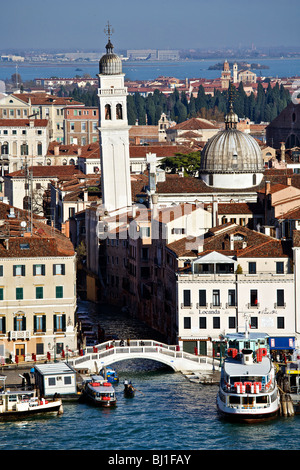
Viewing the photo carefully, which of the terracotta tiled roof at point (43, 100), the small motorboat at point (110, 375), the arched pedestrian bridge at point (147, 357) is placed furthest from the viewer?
the terracotta tiled roof at point (43, 100)

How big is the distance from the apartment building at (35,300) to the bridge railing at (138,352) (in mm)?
782

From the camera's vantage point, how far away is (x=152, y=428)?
124 ft

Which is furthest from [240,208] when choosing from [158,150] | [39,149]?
[39,149]

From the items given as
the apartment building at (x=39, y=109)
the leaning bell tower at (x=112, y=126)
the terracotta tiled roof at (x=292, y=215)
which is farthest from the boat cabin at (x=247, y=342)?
the apartment building at (x=39, y=109)

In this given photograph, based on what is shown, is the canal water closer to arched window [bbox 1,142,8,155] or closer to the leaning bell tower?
the leaning bell tower

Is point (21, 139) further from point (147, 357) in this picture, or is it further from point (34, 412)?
point (34, 412)

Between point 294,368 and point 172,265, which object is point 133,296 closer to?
point 172,265

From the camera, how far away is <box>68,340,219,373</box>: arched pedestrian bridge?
43.2 meters

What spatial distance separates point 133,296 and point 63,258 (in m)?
11.2

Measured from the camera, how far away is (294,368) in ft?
136

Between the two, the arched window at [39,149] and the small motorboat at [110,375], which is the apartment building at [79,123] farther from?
the small motorboat at [110,375]

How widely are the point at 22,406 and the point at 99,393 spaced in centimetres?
212

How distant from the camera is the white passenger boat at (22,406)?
38.8 meters
